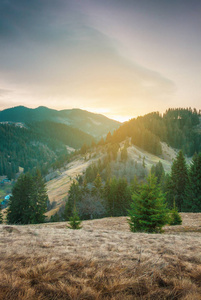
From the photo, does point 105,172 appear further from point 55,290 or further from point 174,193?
point 55,290

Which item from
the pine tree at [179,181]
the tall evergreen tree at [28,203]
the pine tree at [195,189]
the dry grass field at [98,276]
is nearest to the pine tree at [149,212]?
the dry grass field at [98,276]

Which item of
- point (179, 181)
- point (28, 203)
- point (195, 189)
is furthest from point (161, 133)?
point (28, 203)

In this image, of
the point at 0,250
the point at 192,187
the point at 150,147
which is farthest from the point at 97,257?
the point at 150,147

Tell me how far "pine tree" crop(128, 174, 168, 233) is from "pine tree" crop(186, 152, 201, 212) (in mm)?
22564

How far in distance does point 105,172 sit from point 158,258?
83324 millimetres

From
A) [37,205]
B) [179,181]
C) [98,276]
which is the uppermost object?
[98,276]

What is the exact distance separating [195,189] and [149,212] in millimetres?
23814

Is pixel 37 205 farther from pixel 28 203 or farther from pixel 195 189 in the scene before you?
pixel 195 189

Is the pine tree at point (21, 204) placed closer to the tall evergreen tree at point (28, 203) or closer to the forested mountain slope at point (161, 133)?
the tall evergreen tree at point (28, 203)

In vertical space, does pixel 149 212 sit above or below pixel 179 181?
above

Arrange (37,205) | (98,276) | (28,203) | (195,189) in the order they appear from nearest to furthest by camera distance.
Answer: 1. (98,276)
2. (195,189)
3. (37,205)
4. (28,203)

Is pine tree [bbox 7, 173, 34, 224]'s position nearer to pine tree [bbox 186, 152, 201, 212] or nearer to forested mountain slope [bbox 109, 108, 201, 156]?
pine tree [bbox 186, 152, 201, 212]

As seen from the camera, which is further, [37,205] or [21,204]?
[21,204]

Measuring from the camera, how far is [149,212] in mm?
11852
